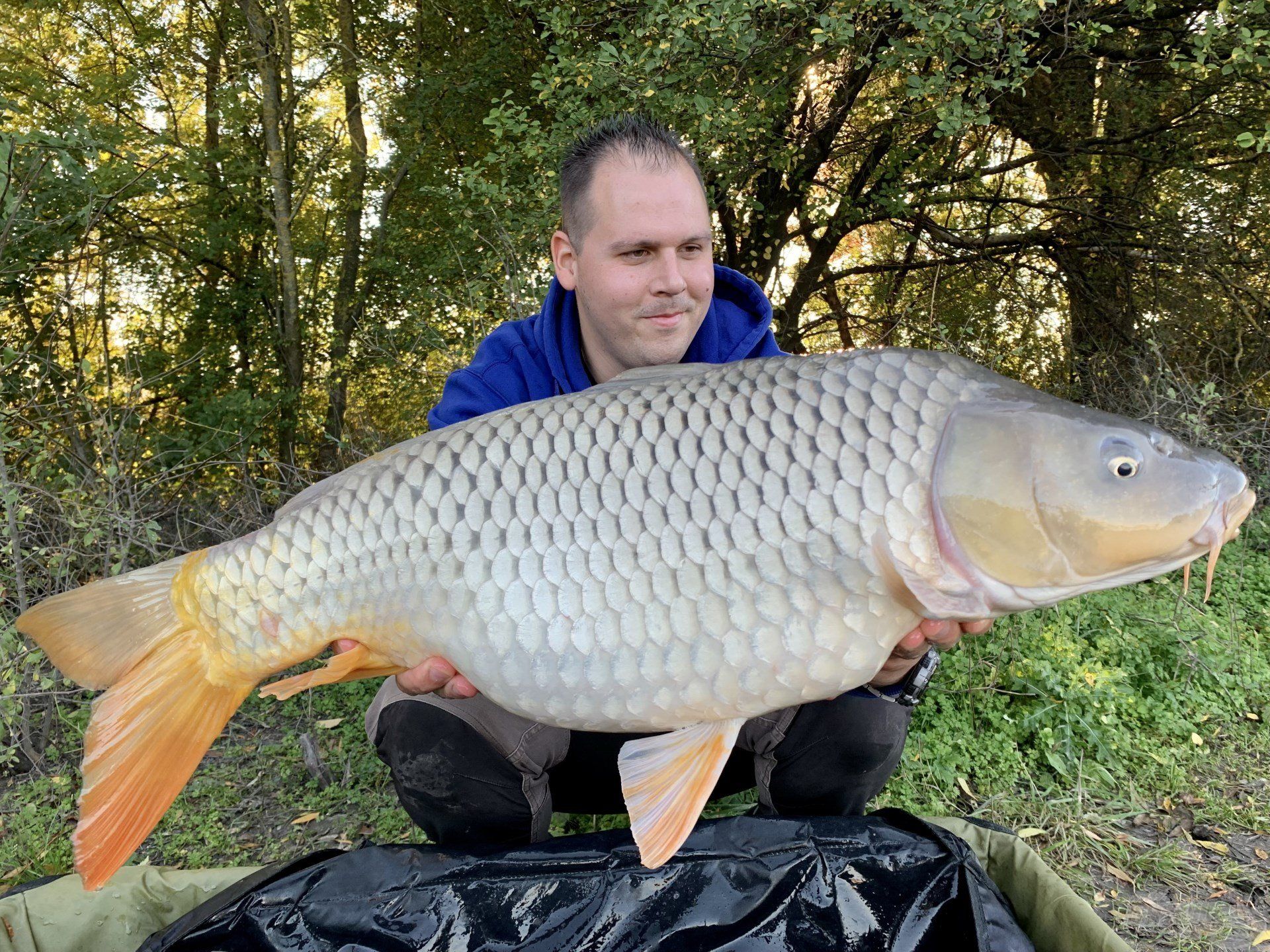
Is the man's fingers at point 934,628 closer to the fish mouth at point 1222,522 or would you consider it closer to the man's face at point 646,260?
the fish mouth at point 1222,522

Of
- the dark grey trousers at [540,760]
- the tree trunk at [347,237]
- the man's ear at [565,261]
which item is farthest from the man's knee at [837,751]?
the tree trunk at [347,237]

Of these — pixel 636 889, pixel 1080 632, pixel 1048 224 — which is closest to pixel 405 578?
pixel 636 889

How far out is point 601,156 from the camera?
67.1 inches

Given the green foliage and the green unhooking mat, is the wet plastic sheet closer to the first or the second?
the green unhooking mat

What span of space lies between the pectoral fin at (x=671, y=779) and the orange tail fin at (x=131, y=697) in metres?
0.55

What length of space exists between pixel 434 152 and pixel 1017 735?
387 cm

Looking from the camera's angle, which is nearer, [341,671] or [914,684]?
[341,671]

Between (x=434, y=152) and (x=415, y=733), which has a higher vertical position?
(x=434, y=152)

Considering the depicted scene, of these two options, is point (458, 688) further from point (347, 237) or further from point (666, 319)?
point (347, 237)

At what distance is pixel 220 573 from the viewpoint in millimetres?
1252

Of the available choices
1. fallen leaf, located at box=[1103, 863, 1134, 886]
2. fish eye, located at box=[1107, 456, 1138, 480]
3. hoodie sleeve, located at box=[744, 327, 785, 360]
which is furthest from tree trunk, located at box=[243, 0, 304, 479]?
fish eye, located at box=[1107, 456, 1138, 480]

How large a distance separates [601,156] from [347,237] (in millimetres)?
3501

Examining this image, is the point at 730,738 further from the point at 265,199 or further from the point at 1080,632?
the point at 265,199

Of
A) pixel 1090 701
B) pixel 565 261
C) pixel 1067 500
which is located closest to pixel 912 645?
pixel 1067 500
